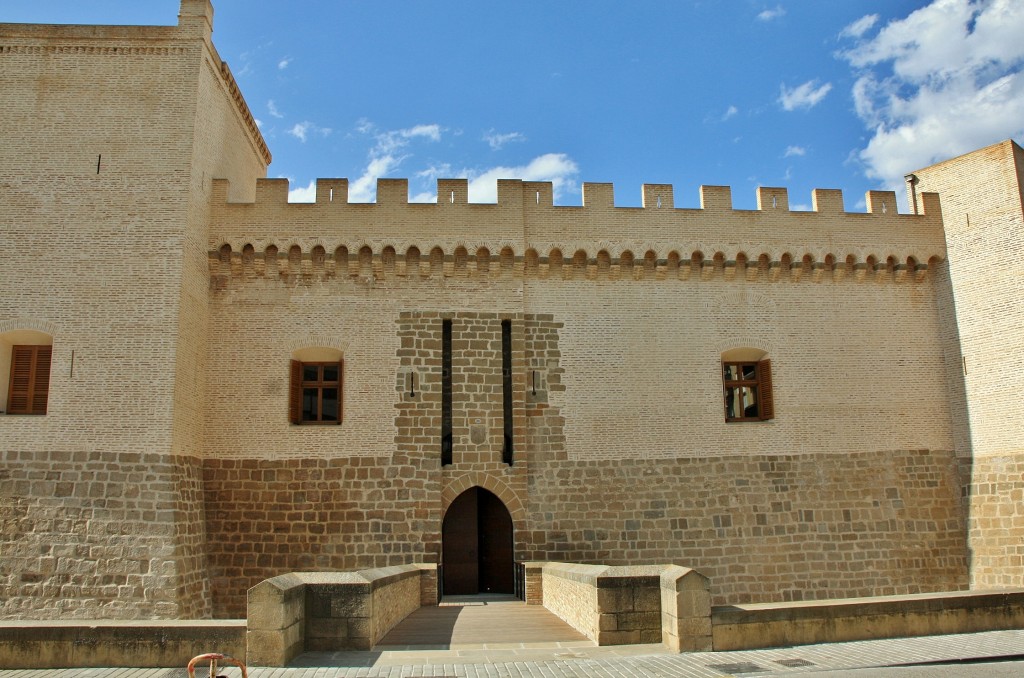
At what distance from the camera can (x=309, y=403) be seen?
15.5 metres

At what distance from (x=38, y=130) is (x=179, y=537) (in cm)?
773

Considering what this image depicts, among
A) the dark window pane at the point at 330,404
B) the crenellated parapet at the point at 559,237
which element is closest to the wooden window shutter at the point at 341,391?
the dark window pane at the point at 330,404

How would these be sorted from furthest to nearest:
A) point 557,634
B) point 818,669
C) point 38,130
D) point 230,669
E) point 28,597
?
point 38,130
point 28,597
point 557,634
point 230,669
point 818,669

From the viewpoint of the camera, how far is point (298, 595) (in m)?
8.60

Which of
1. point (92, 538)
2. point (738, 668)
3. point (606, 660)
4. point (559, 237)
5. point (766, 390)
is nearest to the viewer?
point (738, 668)

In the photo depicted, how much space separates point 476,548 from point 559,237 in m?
6.87

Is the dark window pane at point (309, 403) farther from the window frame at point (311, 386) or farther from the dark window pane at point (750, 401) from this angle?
the dark window pane at point (750, 401)

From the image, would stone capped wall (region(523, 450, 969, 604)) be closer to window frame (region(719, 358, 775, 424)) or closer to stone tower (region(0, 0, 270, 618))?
window frame (region(719, 358, 775, 424))

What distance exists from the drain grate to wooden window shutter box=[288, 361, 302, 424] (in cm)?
962

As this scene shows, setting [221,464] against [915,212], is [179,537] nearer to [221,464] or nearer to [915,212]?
[221,464]

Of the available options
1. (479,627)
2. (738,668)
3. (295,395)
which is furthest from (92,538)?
(738,668)

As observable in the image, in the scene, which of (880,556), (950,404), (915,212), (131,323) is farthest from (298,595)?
(915,212)

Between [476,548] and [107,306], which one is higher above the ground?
[107,306]

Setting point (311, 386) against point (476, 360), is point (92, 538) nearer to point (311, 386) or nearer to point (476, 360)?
point (311, 386)
